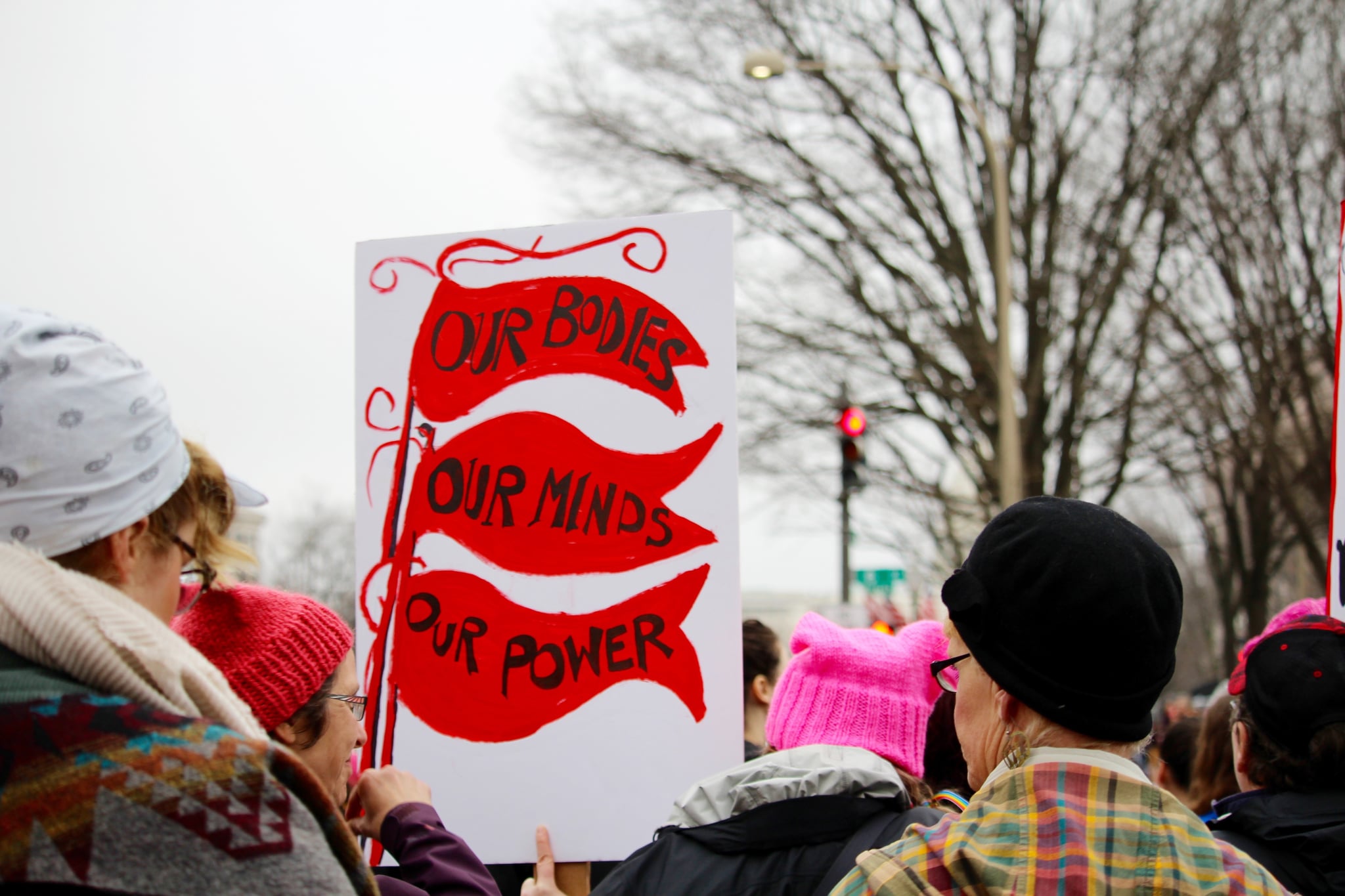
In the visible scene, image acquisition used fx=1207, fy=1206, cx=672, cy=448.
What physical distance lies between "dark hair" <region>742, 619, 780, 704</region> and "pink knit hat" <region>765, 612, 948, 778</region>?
1188mm

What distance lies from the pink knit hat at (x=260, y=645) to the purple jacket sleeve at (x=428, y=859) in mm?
279

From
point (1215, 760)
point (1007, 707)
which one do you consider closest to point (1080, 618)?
point (1007, 707)

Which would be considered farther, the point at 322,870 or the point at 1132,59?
the point at 1132,59

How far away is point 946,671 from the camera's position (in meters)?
1.82

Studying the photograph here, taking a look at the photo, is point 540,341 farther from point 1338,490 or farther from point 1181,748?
point 1181,748

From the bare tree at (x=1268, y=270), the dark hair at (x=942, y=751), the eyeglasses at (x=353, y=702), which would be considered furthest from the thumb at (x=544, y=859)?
the bare tree at (x=1268, y=270)

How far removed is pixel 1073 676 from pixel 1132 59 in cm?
1268

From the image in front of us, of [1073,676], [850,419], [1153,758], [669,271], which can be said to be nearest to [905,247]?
[850,419]

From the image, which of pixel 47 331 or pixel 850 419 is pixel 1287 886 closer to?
pixel 47 331

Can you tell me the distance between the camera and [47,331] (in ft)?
4.51

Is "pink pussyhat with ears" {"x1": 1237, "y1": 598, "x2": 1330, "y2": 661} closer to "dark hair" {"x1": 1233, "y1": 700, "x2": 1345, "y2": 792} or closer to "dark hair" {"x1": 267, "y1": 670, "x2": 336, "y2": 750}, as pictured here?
"dark hair" {"x1": 1233, "y1": 700, "x2": 1345, "y2": 792}

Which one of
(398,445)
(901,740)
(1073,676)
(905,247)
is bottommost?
(901,740)

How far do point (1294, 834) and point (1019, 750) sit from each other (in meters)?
1.01

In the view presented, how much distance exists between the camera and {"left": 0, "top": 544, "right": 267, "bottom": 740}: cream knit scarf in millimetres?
1241
